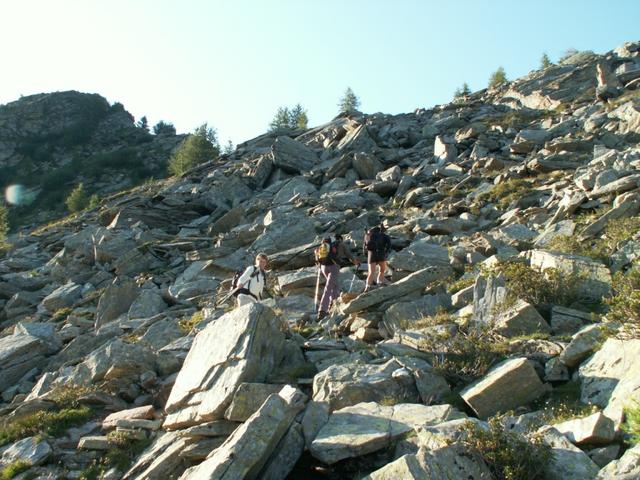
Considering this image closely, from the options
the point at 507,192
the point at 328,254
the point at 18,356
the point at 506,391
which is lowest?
the point at 506,391

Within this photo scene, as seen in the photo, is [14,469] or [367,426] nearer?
[367,426]

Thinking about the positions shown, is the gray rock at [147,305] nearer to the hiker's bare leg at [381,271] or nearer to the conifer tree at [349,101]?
the hiker's bare leg at [381,271]

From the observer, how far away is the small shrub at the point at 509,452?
5.96m

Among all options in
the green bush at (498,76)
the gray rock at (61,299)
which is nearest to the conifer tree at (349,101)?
the green bush at (498,76)

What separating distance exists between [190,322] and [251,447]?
9.39m

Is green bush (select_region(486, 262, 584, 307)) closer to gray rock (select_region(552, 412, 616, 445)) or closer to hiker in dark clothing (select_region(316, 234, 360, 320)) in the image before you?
gray rock (select_region(552, 412, 616, 445))

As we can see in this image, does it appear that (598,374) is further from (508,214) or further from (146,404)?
(508,214)

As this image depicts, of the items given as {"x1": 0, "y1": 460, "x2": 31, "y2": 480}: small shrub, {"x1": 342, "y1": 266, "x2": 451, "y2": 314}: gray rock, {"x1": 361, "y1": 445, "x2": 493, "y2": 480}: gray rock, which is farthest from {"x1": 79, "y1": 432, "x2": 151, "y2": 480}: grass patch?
{"x1": 342, "y1": 266, "x2": 451, "y2": 314}: gray rock

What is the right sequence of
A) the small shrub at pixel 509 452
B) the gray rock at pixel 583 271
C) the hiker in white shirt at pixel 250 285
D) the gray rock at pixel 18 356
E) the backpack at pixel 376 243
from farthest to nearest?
the backpack at pixel 376 243, the gray rock at pixel 18 356, the hiker in white shirt at pixel 250 285, the gray rock at pixel 583 271, the small shrub at pixel 509 452

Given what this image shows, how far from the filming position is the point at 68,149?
94500 mm

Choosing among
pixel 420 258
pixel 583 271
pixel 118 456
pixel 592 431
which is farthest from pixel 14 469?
pixel 583 271

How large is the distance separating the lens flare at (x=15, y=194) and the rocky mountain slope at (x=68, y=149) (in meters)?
1.08

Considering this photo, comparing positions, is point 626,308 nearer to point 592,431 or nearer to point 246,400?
point 592,431

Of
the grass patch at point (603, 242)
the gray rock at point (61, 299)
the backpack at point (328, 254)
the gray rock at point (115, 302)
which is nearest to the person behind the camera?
the grass patch at point (603, 242)
